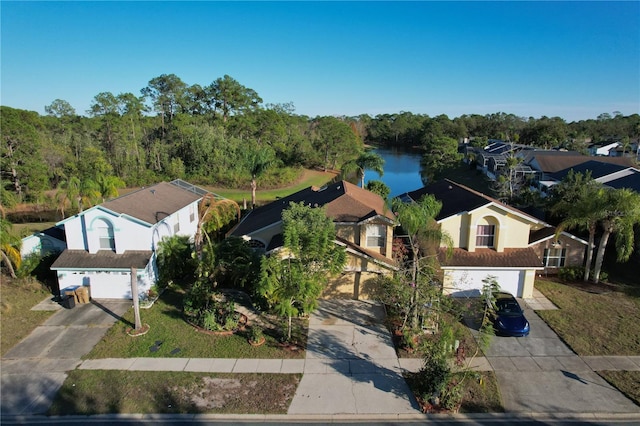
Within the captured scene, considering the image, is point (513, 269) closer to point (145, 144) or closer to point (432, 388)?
point (432, 388)

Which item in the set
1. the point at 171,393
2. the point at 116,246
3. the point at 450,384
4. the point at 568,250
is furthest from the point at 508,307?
the point at 116,246

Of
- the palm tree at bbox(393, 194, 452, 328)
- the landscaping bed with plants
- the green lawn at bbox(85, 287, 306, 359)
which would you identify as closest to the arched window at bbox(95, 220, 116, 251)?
the green lawn at bbox(85, 287, 306, 359)

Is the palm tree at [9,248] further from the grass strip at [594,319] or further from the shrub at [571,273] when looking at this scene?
the shrub at [571,273]

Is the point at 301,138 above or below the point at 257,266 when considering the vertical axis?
above

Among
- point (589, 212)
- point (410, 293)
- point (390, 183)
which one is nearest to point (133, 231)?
point (410, 293)

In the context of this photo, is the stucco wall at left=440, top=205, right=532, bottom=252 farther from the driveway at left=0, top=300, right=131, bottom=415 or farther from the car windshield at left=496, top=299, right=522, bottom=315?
the driveway at left=0, top=300, right=131, bottom=415

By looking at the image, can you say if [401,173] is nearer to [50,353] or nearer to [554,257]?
[554,257]
